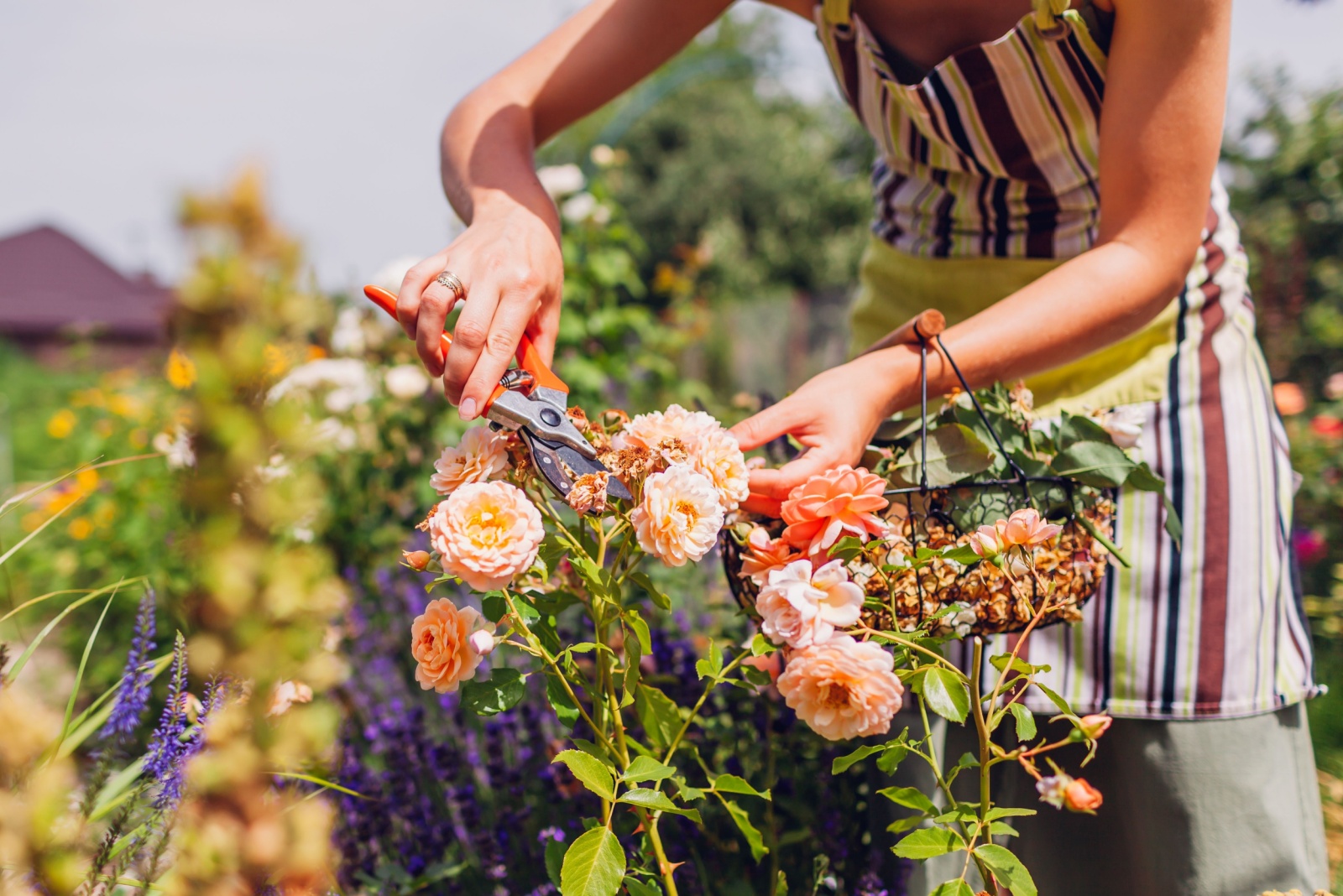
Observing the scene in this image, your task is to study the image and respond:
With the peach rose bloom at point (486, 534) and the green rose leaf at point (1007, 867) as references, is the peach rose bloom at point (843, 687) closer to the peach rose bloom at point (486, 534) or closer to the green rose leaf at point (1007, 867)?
the green rose leaf at point (1007, 867)

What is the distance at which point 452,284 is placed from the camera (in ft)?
3.09

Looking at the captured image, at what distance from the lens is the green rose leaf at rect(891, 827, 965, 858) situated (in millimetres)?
818

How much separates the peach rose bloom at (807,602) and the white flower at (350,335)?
2.79 meters

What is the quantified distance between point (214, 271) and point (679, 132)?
2062 centimetres

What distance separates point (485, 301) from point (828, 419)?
0.37 m

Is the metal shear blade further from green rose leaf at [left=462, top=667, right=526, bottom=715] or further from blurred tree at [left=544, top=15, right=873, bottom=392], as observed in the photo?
blurred tree at [left=544, top=15, right=873, bottom=392]

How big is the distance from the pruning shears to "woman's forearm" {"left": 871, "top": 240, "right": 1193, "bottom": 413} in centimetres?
33

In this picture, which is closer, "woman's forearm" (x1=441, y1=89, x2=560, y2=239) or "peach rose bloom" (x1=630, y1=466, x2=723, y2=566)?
"peach rose bloom" (x1=630, y1=466, x2=723, y2=566)

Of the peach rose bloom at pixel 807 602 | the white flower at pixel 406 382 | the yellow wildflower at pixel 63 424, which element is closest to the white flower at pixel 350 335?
the white flower at pixel 406 382

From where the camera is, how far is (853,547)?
33.5 inches

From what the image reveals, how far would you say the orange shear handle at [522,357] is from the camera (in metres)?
0.92

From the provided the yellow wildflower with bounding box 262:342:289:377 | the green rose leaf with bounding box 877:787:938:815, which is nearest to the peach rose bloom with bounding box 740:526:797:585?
the green rose leaf with bounding box 877:787:938:815

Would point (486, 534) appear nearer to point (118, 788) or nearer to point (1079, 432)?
point (1079, 432)

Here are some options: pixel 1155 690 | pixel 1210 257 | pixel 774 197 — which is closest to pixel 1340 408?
pixel 1210 257
